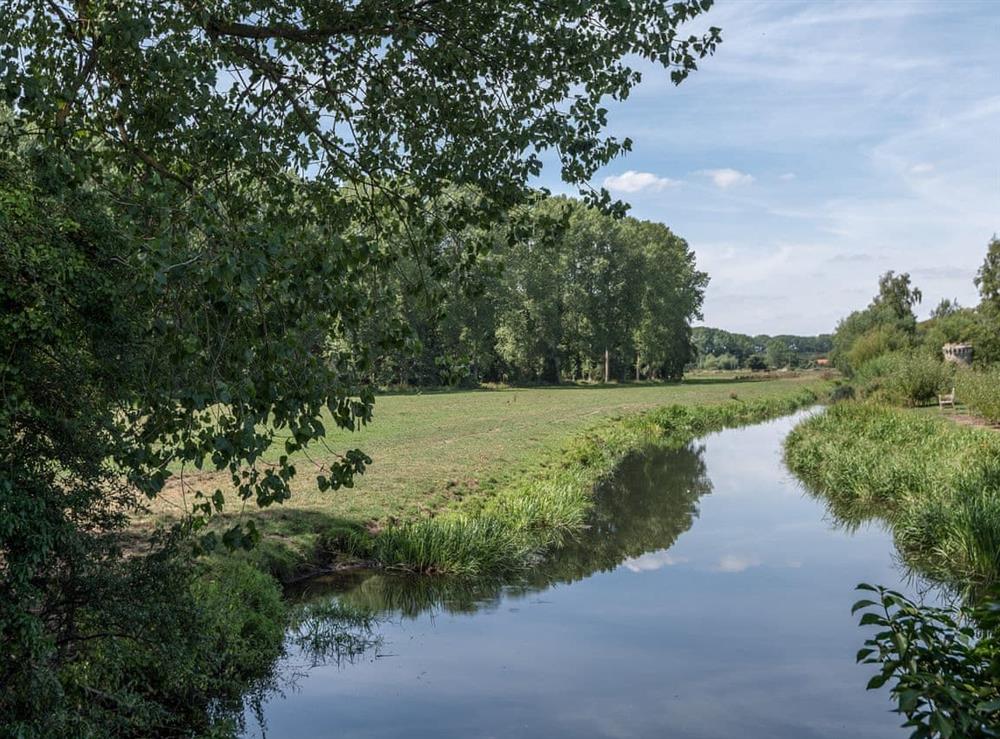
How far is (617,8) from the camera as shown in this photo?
247 inches

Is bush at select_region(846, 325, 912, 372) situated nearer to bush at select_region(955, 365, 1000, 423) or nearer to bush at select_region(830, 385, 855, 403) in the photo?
bush at select_region(830, 385, 855, 403)

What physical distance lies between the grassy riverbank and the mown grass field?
815 centimetres

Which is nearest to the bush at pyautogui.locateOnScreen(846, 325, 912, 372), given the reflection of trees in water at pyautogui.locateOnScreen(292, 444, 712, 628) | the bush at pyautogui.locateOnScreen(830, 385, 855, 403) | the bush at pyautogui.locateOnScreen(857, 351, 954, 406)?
the bush at pyautogui.locateOnScreen(830, 385, 855, 403)

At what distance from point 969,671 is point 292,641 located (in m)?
7.66

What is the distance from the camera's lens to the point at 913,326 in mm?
90812

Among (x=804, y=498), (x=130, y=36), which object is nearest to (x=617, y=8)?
(x=130, y=36)

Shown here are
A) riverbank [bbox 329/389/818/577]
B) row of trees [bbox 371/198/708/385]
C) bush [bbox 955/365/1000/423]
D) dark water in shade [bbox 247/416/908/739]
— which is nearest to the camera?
dark water in shade [bbox 247/416/908/739]

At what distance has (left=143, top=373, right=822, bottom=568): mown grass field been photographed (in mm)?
15344

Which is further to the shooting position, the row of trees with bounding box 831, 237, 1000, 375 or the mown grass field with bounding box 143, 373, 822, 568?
the row of trees with bounding box 831, 237, 1000, 375

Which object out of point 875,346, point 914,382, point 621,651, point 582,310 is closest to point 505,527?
point 621,651

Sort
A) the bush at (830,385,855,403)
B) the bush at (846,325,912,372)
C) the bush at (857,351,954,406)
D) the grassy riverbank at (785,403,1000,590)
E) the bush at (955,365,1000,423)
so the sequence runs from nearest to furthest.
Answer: the grassy riverbank at (785,403,1000,590) < the bush at (955,365,1000,423) < the bush at (857,351,954,406) < the bush at (830,385,855,403) < the bush at (846,325,912,372)

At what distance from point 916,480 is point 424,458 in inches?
491

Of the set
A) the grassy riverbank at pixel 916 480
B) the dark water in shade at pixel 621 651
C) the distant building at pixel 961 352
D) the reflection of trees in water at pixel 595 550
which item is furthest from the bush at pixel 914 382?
the dark water in shade at pixel 621 651

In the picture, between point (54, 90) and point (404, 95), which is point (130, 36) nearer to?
point (54, 90)
